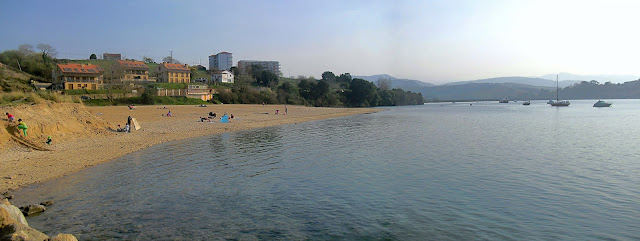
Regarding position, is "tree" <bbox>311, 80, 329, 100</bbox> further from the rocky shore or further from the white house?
the rocky shore

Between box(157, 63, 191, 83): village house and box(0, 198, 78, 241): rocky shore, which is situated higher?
box(157, 63, 191, 83): village house

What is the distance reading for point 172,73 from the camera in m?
86.8

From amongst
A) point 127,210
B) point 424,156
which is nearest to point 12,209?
point 127,210

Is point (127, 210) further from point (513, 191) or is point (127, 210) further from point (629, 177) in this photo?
point (629, 177)

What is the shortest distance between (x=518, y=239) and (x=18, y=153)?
65.5 ft

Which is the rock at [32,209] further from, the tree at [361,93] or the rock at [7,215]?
the tree at [361,93]

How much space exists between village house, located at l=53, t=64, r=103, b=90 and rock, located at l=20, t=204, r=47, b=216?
63400 mm

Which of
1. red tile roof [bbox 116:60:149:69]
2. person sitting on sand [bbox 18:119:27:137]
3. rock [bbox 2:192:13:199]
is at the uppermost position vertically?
red tile roof [bbox 116:60:149:69]

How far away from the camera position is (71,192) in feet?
39.3

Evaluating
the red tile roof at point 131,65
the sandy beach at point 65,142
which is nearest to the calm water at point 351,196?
the sandy beach at point 65,142

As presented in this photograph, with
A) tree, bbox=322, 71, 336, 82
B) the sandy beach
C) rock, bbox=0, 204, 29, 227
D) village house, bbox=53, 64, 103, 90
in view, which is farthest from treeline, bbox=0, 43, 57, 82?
tree, bbox=322, 71, 336, 82

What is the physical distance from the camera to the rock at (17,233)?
19.3ft

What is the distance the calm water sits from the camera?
8891 millimetres

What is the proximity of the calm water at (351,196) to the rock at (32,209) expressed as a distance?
221 millimetres
